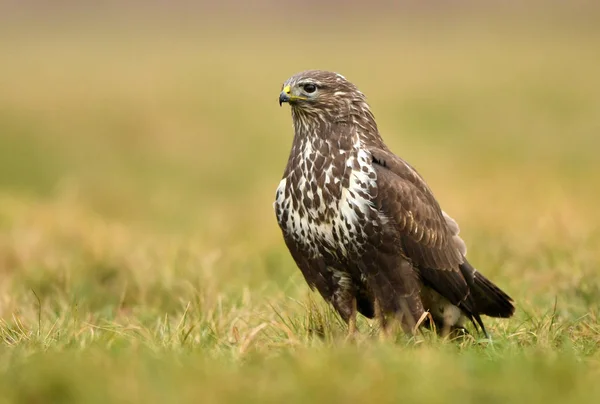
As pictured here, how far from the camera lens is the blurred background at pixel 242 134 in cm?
752

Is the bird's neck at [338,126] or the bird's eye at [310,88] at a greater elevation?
the bird's eye at [310,88]

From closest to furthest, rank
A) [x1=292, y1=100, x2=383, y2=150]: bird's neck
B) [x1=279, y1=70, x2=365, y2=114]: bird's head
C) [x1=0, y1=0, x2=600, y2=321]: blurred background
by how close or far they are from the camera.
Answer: [x1=292, y1=100, x2=383, y2=150]: bird's neck, [x1=279, y1=70, x2=365, y2=114]: bird's head, [x1=0, y1=0, x2=600, y2=321]: blurred background

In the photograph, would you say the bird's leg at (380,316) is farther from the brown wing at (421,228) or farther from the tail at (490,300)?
the tail at (490,300)

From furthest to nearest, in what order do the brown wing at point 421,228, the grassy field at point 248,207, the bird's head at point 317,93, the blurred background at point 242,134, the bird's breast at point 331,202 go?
the blurred background at point 242,134
the bird's head at point 317,93
the brown wing at point 421,228
the bird's breast at point 331,202
the grassy field at point 248,207

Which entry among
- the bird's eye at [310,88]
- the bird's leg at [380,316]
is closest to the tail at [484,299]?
the bird's leg at [380,316]

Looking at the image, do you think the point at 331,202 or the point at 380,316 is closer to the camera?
the point at 331,202

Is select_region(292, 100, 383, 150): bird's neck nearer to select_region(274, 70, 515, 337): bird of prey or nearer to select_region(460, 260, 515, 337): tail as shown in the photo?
select_region(274, 70, 515, 337): bird of prey

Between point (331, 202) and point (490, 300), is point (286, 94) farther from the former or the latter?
point (490, 300)

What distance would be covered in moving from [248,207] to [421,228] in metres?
6.69

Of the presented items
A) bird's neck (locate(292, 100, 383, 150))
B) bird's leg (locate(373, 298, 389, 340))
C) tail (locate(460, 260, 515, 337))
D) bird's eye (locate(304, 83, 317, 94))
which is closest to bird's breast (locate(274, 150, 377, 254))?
bird's neck (locate(292, 100, 383, 150))

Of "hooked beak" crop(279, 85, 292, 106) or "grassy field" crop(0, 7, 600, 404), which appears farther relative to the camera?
"hooked beak" crop(279, 85, 292, 106)

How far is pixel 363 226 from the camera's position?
16.5 ft

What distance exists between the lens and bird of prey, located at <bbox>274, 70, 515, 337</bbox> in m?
5.09

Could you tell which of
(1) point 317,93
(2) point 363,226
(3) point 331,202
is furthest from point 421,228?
(1) point 317,93
